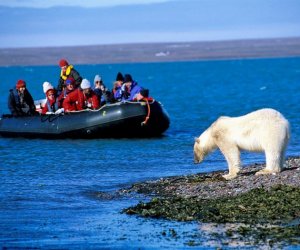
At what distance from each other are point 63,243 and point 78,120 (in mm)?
12991

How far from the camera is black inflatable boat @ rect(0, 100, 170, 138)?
24516 millimetres

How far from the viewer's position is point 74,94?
2448 centimetres

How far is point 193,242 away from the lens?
12.0 m

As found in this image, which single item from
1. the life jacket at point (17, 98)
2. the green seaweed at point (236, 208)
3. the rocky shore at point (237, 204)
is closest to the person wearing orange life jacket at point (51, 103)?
the life jacket at point (17, 98)

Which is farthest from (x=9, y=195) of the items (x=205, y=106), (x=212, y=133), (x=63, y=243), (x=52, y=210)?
(x=205, y=106)

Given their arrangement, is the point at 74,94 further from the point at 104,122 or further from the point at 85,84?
the point at 104,122

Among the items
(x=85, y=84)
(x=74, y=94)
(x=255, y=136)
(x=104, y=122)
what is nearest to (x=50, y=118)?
(x=74, y=94)

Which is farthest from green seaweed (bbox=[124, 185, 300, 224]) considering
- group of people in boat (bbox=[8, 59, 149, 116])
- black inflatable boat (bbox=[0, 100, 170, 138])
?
group of people in boat (bbox=[8, 59, 149, 116])

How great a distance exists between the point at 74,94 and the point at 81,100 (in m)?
0.29

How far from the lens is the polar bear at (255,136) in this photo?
15.8m

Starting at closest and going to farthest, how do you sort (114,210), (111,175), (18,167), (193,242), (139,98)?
(193,242), (114,210), (111,175), (18,167), (139,98)

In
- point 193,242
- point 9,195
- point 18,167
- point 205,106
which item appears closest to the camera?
point 193,242

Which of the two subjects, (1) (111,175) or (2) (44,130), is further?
(2) (44,130)

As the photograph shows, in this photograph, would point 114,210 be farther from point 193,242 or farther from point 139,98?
point 139,98
